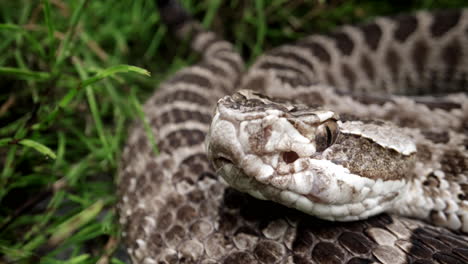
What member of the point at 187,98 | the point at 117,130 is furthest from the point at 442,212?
the point at 117,130

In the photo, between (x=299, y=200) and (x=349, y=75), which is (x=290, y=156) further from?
(x=349, y=75)

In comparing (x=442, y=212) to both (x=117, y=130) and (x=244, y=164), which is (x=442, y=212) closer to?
(x=244, y=164)

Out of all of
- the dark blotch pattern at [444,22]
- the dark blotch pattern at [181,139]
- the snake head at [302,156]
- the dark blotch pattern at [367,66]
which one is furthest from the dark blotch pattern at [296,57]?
the snake head at [302,156]

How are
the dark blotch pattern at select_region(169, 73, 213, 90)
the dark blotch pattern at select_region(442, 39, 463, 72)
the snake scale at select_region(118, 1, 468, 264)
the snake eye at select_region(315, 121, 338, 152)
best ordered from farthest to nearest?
the dark blotch pattern at select_region(442, 39, 463, 72) → the dark blotch pattern at select_region(169, 73, 213, 90) → the snake scale at select_region(118, 1, 468, 264) → the snake eye at select_region(315, 121, 338, 152)

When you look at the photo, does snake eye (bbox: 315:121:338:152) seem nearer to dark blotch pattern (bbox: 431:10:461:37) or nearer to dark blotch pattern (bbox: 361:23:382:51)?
dark blotch pattern (bbox: 361:23:382:51)

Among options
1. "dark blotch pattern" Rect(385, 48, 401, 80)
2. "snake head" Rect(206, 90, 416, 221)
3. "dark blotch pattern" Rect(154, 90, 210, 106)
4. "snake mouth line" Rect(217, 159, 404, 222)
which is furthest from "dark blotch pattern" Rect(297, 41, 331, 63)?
"snake mouth line" Rect(217, 159, 404, 222)

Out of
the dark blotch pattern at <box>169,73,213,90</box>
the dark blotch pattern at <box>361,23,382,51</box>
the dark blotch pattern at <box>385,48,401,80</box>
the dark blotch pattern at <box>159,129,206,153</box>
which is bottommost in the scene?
the dark blotch pattern at <box>159,129,206,153</box>

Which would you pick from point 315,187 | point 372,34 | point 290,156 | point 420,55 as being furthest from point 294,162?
point 420,55
